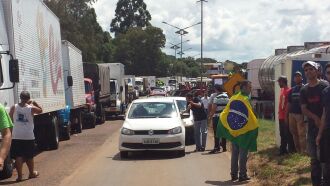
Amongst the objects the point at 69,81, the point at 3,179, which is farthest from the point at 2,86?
the point at 69,81

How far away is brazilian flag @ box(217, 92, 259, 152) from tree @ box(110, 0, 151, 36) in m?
114

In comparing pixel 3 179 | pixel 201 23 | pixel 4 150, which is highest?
pixel 201 23

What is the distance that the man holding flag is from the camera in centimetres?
1091

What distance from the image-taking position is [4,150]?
632 cm

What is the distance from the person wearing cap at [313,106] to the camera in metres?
8.45

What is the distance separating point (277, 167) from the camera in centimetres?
1180

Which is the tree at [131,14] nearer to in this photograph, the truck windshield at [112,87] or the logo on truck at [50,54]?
the truck windshield at [112,87]

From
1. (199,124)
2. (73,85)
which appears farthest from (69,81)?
(199,124)

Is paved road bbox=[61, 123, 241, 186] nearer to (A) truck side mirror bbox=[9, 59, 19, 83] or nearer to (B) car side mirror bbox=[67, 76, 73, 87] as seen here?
(A) truck side mirror bbox=[9, 59, 19, 83]

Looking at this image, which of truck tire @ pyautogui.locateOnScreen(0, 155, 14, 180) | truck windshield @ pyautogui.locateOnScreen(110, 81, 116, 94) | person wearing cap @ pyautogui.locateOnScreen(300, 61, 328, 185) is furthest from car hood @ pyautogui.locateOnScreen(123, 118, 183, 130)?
truck windshield @ pyautogui.locateOnScreen(110, 81, 116, 94)

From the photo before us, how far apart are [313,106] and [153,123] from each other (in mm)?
7265

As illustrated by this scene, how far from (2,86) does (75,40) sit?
5073cm

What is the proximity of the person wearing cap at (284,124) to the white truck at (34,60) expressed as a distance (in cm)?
563

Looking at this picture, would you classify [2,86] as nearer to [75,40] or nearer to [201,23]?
[201,23]
